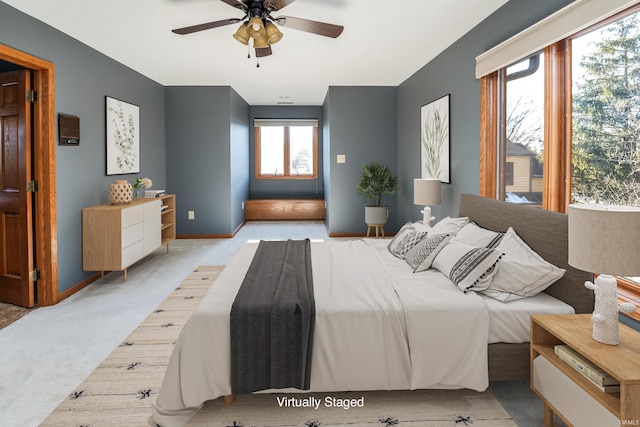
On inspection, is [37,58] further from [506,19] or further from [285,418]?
[506,19]

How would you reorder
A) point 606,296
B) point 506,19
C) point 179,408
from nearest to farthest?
point 606,296 → point 179,408 → point 506,19

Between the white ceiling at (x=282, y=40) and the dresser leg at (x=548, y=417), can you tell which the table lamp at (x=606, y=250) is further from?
the white ceiling at (x=282, y=40)

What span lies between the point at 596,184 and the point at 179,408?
2.59 meters

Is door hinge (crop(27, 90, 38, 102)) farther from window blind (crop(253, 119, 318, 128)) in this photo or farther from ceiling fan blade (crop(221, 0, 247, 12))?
window blind (crop(253, 119, 318, 128))

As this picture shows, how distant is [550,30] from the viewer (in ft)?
8.36

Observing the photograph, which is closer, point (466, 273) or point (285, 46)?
point (466, 273)

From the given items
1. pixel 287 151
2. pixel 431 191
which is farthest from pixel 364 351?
pixel 287 151

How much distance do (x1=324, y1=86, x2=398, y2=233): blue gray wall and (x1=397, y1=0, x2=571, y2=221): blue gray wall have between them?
90 centimetres

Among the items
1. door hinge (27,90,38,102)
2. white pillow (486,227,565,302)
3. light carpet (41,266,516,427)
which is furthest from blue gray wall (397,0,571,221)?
door hinge (27,90,38,102)

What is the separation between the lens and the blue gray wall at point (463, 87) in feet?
9.91

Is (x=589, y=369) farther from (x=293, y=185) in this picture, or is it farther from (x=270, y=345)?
(x=293, y=185)

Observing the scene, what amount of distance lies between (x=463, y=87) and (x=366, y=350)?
9.92 feet

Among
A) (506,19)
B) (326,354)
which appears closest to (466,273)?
(326,354)

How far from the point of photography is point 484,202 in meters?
3.23
